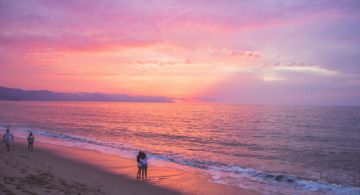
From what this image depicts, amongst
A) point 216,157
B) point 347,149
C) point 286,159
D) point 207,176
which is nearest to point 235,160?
point 216,157

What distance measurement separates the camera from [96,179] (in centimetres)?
1975

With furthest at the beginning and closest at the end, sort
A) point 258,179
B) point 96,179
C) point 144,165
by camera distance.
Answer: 1. point 258,179
2. point 144,165
3. point 96,179

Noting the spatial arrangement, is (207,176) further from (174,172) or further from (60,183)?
(60,183)

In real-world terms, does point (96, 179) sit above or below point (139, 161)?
below

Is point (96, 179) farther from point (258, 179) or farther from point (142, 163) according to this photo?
point (258, 179)

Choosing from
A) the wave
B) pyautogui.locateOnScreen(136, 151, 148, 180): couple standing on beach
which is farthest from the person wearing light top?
the wave

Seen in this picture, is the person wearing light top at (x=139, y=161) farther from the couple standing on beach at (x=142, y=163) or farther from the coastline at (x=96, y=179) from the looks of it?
the coastline at (x=96, y=179)

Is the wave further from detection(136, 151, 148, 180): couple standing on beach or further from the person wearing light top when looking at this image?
the person wearing light top

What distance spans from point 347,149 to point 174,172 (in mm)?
25062

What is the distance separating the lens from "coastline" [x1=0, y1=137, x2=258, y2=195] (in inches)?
569

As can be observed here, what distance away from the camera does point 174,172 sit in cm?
2361

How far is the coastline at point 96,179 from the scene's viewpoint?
14.5 metres

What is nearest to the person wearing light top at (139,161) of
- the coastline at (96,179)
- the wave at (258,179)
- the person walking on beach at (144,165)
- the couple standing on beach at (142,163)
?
the couple standing on beach at (142,163)

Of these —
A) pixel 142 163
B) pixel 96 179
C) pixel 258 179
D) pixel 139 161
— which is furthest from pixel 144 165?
pixel 258 179
